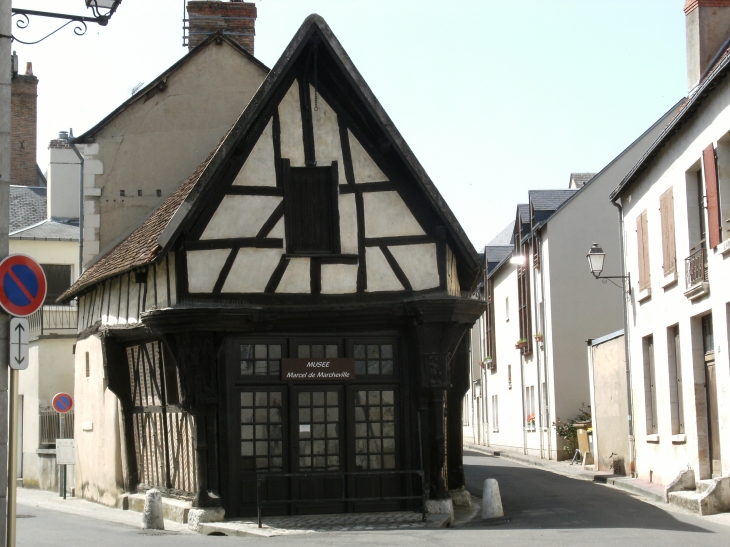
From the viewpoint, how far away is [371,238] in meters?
15.7

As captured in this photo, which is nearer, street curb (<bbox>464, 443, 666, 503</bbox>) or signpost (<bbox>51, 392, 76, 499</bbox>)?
street curb (<bbox>464, 443, 666, 503</bbox>)

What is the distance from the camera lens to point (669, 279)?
18.9m

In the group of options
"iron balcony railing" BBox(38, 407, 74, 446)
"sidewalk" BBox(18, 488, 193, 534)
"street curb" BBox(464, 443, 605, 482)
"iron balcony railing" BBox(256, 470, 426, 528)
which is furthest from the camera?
"iron balcony railing" BBox(38, 407, 74, 446)

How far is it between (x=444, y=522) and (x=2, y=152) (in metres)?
8.27

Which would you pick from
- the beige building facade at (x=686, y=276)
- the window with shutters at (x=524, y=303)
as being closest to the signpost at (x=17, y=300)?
the beige building facade at (x=686, y=276)

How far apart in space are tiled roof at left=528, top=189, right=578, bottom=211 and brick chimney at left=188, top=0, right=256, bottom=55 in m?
11.0

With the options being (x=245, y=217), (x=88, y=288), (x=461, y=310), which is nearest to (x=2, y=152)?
(x=245, y=217)

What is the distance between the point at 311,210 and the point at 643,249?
26.7 feet

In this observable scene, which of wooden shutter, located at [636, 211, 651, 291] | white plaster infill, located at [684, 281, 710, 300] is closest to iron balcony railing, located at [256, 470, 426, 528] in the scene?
white plaster infill, located at [684, 281, 710, 300]

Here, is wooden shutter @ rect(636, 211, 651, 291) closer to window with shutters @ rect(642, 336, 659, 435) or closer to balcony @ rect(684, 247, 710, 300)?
window with shutters @ rect(642, 336, 659, 435)

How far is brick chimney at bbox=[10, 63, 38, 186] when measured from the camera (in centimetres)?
3892

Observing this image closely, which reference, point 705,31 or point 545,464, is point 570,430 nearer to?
point 545,464

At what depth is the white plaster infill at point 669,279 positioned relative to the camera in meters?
18.6

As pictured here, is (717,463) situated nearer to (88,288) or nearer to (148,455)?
(148,455)
